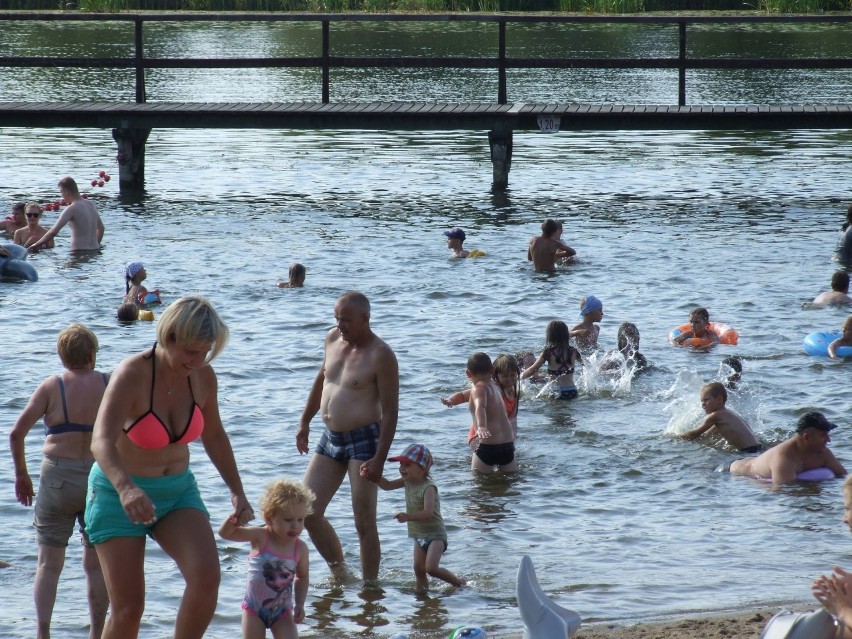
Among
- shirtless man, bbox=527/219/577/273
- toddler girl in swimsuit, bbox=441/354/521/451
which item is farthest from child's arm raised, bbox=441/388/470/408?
shirtless man, bbox=527/219/577/273

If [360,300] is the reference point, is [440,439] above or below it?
below

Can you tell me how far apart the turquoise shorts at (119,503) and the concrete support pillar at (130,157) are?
17118 millimetres

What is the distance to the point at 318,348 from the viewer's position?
12.9m

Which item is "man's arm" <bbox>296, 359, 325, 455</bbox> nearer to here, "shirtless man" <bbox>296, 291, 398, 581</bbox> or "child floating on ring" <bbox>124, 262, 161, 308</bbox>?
"shirtless man" <bbox>296, 291, 398, 581</bbox>

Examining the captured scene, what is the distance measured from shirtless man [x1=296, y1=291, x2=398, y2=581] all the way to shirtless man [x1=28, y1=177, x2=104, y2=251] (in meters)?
10.8

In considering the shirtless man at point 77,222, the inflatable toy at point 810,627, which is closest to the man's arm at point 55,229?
the shirtless man at point 77,222

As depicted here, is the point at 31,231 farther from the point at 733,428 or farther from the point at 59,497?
the point at 59,497

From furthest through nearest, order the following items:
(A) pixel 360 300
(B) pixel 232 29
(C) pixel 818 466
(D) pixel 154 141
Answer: (B) pixel 232 29 < (D) pixel 154 141 < (C) pixel 818 466 < (A) pixel 360 300

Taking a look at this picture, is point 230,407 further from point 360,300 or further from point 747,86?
point 747,86

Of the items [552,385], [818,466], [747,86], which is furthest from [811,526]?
[747,86]

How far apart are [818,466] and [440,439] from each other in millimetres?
2908

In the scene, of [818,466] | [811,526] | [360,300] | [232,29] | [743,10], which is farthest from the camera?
[232,29]

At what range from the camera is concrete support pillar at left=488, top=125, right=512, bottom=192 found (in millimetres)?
21000

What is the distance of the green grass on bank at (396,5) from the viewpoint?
44.8 metres
